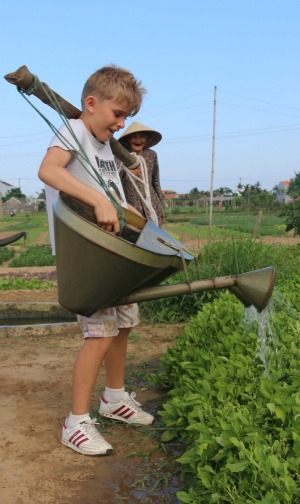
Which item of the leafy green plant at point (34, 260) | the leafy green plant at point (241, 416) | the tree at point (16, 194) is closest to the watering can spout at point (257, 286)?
the leafy green plant at point (241, 416)

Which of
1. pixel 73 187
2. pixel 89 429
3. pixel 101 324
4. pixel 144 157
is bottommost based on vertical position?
pixel 89 429

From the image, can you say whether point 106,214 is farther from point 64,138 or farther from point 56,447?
point 56,447

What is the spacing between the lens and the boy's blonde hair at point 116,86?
90.4 inches

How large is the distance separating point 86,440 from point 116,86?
5.03 ft

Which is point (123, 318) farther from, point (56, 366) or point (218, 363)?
point (56, 366)

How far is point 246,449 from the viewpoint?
68.2 inches

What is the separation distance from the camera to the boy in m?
2.18

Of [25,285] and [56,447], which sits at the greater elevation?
[56,447]

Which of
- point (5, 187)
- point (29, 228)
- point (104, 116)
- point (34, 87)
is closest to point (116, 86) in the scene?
point (104, 116)

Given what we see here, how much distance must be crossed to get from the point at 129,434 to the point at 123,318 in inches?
22.5

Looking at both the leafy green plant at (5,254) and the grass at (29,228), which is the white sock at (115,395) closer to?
the leafy green plant at (5,254)

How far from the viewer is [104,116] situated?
2.35 metres

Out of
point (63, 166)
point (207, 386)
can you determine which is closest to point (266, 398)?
point (207, 386)

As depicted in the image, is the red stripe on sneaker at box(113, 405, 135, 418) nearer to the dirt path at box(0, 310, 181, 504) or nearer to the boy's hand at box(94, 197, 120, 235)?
the dirt path at box(0, 310, 181, 504)
